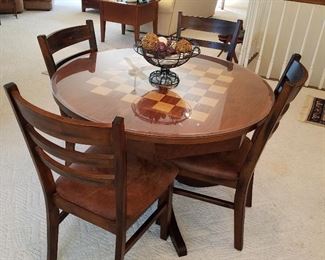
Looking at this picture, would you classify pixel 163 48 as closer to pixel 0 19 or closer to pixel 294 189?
pixel 294 189

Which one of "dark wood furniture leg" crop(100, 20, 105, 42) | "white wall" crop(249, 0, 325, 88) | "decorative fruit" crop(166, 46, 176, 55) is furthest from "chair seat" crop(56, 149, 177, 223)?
"dark wood furniture leg" crop(100, 20, 105, 42)

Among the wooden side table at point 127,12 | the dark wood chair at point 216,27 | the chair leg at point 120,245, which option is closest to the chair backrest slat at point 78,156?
the chair leg at point 120,245

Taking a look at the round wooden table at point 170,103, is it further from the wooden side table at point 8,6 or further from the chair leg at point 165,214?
the wooden side table at point 8,6

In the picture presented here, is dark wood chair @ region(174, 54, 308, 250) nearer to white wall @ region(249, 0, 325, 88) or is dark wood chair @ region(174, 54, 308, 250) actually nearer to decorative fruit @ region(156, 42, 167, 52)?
decorative fruit @ region(156, 42, 167, 52)

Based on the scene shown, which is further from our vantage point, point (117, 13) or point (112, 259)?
point (117, 13)

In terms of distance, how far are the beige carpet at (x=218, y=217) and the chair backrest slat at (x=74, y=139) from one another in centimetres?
59

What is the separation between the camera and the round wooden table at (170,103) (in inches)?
47.2

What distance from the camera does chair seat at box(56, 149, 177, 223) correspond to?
1173 millimetres

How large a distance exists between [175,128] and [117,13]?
3.45m

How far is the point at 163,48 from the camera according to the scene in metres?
1.48

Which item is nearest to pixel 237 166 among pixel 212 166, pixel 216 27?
pixel 212 166

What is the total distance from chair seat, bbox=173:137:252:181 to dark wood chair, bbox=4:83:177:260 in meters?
0.07

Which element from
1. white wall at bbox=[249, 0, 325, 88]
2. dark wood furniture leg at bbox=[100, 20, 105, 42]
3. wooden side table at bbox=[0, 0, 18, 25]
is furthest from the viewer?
wooden side table at bbox=[0, 0, 18, 25]

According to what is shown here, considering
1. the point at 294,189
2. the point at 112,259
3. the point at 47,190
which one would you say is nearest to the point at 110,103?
the point at 47,190
